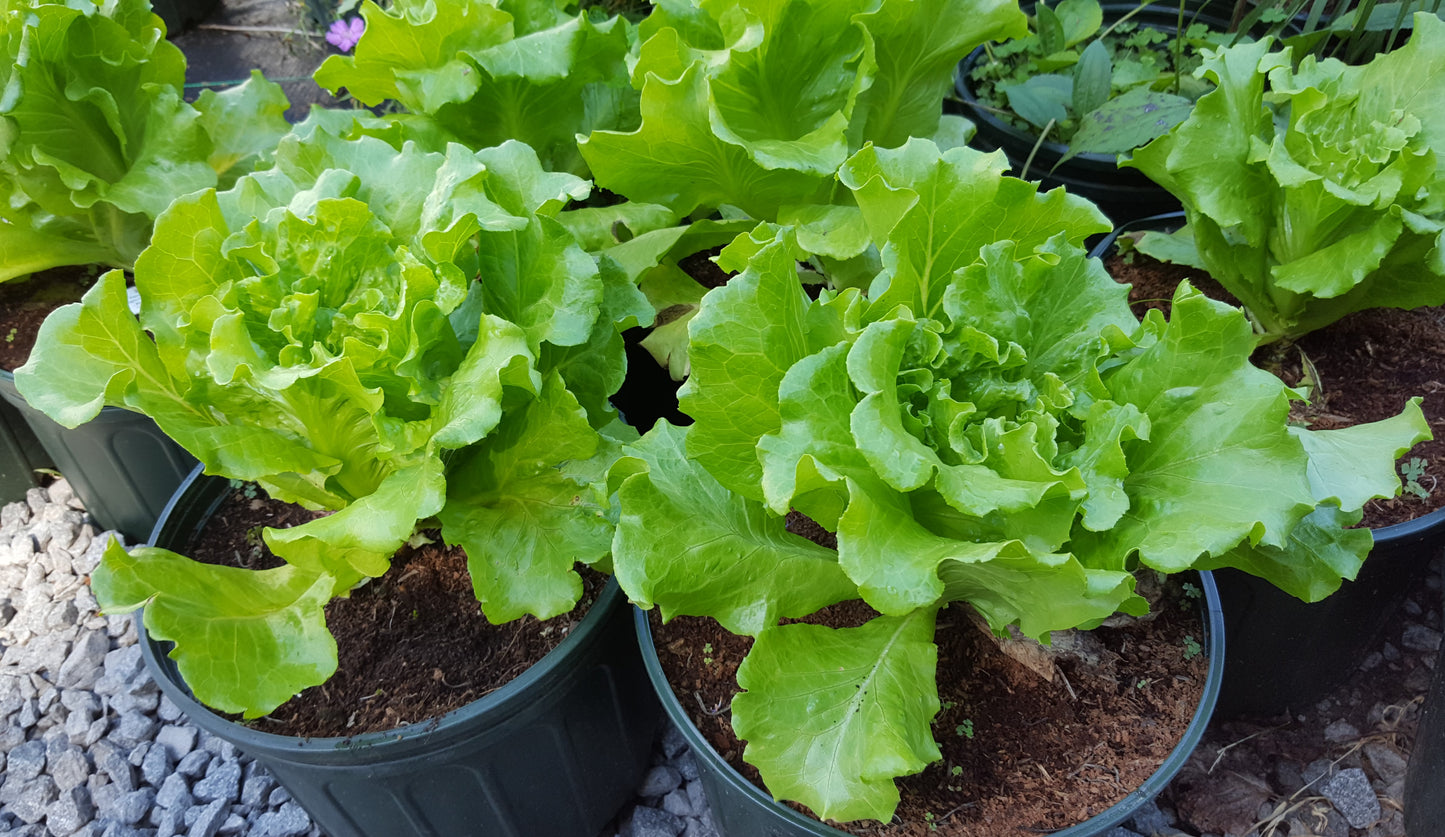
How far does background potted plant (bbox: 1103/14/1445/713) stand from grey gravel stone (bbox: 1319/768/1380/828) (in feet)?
1.37

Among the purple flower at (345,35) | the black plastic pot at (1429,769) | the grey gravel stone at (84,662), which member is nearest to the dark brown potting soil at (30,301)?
the grey gravel stone at (84,662)

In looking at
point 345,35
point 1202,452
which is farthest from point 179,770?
point 345,35

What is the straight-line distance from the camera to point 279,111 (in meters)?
2.31

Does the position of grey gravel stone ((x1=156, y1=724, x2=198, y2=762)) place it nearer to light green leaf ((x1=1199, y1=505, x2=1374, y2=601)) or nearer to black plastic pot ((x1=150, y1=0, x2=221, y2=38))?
light green leaf ((x1=1199, y1=505, x2=1374, y2=601))

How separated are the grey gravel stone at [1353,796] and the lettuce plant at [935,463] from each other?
112 cm

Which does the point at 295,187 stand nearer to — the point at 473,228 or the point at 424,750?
the point at 473,228

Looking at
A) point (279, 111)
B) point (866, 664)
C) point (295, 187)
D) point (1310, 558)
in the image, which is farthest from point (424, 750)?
point (279, 111)

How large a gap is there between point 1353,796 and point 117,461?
9.38 feet

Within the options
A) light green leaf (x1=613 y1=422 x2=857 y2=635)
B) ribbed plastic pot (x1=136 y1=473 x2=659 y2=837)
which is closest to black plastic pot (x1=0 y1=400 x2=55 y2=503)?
ribbed plastic pot (x1=136 y1=473 x2=659 y2=837)

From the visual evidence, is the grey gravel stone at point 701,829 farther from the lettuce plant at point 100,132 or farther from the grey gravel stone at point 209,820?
the lettuce plant at point 100,132

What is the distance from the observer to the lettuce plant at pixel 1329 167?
157 cm

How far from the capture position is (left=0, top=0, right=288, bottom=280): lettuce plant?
5.94ft

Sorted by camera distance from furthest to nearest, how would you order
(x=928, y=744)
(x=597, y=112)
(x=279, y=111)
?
(x=279, y=111) → (x=597, y=112) → (x=928, y=744)

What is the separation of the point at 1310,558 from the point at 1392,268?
783 mm
